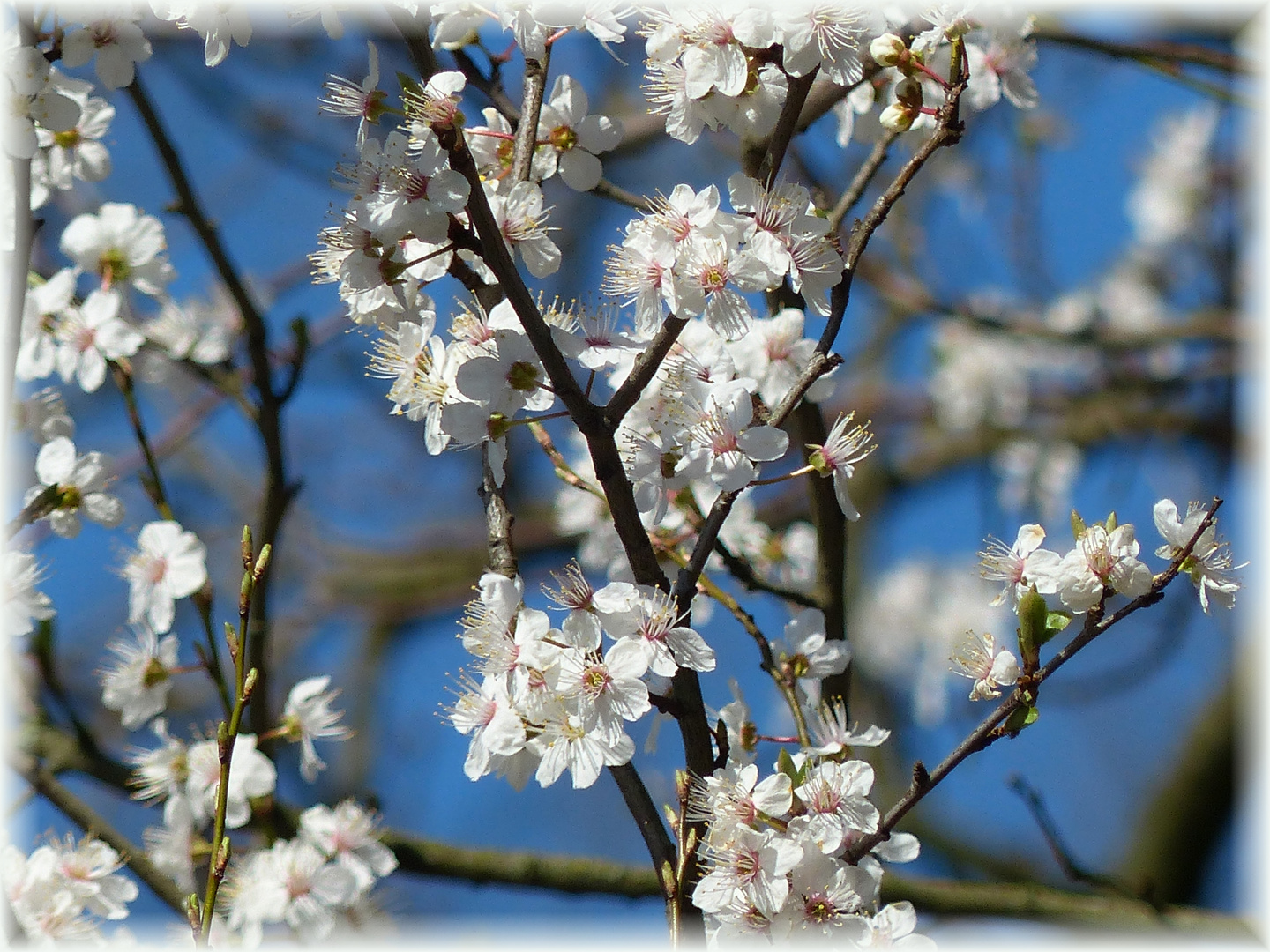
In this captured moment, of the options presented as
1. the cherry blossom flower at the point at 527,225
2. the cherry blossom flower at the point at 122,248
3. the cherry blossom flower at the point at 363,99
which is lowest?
the cherry blossom flower at the point at 122,248

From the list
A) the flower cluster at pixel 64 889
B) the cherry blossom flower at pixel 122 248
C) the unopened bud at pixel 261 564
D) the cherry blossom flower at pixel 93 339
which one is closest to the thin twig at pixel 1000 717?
the unopened bud at pixel 261 564

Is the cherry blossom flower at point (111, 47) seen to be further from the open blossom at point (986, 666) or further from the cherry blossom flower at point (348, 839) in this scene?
the open blossom at point (986, 666)

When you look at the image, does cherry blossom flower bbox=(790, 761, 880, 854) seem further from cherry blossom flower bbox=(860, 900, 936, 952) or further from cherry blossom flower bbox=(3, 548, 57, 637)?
cherry blossom flower bbox=(3, 548, 57, 637)

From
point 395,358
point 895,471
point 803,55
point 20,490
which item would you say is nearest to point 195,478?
Answer: point 895,471

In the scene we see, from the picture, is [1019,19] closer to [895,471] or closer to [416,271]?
[416,271]

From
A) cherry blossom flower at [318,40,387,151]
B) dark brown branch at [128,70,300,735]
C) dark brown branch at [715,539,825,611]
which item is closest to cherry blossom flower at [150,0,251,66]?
cherry blossom flower at [318,40,387,151]
